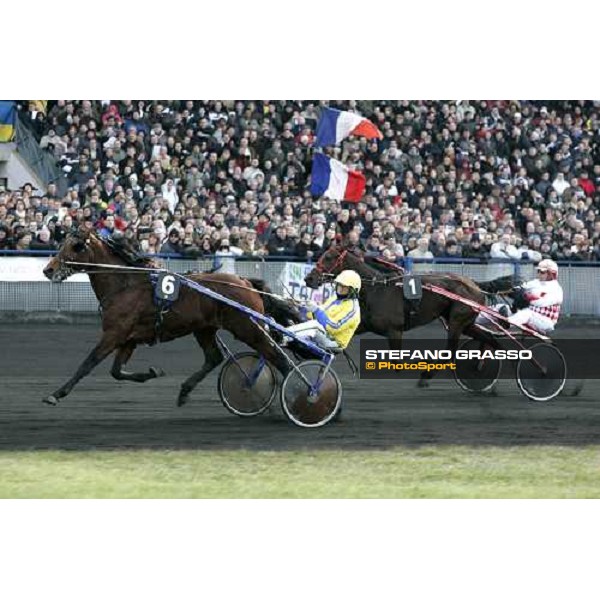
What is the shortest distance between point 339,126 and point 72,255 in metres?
9.90

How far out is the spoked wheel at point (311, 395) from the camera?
11.3 meters

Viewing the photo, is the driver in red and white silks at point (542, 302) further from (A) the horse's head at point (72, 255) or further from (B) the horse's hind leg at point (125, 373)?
(A) the horse's head at point (72, 255)

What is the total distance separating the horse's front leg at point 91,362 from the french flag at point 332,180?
32.1ft

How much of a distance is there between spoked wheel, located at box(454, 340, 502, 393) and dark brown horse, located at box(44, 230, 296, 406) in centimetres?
332

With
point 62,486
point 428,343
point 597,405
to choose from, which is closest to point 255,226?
point 428,343

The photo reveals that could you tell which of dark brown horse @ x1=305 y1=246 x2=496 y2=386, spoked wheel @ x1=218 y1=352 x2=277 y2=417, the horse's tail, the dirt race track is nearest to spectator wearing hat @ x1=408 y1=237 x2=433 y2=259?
the dirt race track

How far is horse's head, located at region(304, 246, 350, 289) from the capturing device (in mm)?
14234

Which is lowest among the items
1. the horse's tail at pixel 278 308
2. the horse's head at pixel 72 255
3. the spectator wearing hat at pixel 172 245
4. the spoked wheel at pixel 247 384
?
the spoked wheel at pixel 247 384

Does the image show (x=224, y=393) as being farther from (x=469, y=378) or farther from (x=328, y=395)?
(x=469, y=378)

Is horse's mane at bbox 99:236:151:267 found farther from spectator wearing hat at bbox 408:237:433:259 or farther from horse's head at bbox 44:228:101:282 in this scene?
spectator wearing hat at bbox 408:237:433:259

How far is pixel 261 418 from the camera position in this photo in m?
12.1

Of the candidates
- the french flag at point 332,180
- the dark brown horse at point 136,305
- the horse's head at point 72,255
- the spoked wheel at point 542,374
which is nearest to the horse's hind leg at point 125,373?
the dark brown horse at point 136,305

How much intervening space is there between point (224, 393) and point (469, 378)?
139 inches

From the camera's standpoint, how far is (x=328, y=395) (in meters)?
11.5
